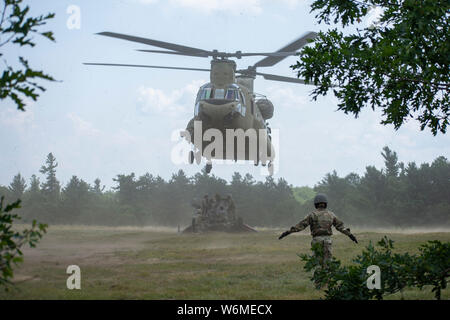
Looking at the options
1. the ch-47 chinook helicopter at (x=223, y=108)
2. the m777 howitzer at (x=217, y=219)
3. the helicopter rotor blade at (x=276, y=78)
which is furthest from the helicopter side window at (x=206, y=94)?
the m777 howitzer at (x=217, y=219)

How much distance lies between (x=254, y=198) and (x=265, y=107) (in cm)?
3792

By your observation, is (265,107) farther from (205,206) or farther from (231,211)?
(205,206)

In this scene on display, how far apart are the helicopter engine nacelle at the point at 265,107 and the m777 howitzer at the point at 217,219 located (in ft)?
22.1

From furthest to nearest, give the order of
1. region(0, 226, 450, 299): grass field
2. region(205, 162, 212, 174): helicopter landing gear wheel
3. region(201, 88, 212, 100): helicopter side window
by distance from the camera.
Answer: region(205, 162, 212, 174): helicopter landing gear wheel
region(201, 88, 212, 100): helicopter side window
region(0, 226, 450, 299): grass field

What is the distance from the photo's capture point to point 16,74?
136 inches

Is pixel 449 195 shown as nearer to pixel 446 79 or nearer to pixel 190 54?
pixel 190 54

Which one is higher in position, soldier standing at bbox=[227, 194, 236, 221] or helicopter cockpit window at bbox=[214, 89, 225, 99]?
helicopter cockpit window at bbox=[214, 89, 225, 99]

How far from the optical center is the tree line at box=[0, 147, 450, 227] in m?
46.0

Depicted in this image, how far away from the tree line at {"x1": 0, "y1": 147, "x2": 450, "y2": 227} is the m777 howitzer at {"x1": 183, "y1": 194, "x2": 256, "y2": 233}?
60.6 feet

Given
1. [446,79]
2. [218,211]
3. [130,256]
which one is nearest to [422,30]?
[446,79]

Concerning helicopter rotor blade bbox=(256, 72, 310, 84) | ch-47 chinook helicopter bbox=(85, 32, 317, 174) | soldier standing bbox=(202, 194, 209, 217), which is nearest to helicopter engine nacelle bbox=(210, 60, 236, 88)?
ch-47 chinook helicopter bbox=(85, 32, 317, 174)

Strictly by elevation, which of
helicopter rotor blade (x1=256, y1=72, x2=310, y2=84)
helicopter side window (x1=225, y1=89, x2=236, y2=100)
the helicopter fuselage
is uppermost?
helicopter rotor blade (x1=256, y1=72, x2=310, y2=84)

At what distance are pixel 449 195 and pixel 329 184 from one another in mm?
16621

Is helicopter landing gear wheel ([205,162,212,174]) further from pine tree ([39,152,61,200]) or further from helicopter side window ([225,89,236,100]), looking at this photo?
pine tree ([39,152,61,200])
